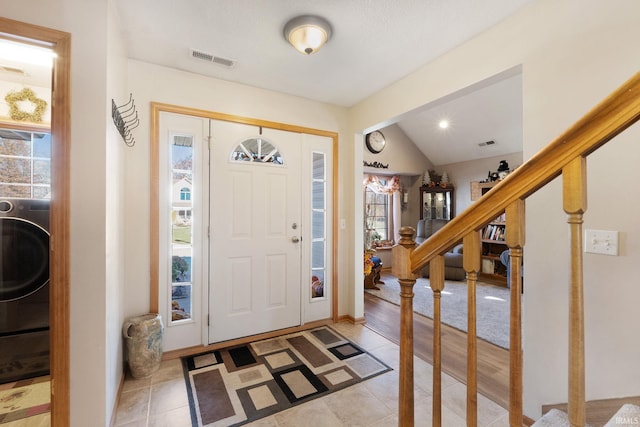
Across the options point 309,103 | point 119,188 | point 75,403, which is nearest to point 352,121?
point 309,103

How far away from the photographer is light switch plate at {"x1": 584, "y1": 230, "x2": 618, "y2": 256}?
1.31 metres

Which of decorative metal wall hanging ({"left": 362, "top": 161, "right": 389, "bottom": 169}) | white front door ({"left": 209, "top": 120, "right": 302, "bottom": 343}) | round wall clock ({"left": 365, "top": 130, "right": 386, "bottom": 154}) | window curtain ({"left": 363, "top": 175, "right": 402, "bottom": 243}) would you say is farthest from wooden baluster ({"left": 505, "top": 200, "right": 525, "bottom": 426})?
window curtain ({"left": 363, "top": 175, "right": 402, "bottom": 243})

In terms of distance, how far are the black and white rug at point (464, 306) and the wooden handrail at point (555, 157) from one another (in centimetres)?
179

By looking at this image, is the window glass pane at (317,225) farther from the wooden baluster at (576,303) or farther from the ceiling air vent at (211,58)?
the wooden baluster at (576,303)

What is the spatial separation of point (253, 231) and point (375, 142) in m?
3.55

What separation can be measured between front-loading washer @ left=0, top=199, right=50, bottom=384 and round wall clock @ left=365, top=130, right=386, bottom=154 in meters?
4.59

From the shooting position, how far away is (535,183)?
731 mm

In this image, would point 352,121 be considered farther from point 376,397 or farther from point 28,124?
point 28,124

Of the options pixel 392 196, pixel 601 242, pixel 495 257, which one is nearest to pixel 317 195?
pixel 601 242

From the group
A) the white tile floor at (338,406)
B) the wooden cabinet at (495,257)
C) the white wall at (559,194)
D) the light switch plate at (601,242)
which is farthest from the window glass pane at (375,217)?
the light switch plate at (601,242)

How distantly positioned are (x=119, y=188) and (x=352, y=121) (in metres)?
2.35

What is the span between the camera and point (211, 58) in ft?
7.22

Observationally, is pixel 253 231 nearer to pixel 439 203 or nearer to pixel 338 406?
pixel 338 406

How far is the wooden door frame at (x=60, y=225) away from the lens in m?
1.36
